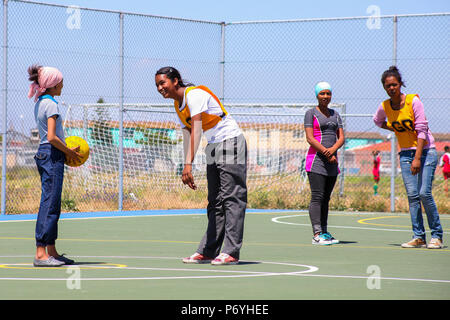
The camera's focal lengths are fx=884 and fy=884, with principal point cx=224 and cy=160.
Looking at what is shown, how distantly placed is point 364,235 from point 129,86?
24.6 feet

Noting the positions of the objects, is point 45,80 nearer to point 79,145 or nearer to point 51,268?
point 79,145

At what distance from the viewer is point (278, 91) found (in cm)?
1914

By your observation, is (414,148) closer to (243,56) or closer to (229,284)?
(229,284)

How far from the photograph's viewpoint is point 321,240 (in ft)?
34.7

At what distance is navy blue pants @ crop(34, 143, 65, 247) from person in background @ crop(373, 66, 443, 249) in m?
4.13

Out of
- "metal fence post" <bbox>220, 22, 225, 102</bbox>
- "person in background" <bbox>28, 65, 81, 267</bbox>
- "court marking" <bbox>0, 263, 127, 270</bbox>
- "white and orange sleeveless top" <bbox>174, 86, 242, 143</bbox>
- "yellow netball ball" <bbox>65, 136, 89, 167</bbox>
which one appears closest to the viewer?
"court marking" <bbox>0, 263, 127, 270</bbox>

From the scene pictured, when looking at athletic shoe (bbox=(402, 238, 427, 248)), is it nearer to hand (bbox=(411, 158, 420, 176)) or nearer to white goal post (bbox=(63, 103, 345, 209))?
hand (bbox=(411, 158, 420, 176))

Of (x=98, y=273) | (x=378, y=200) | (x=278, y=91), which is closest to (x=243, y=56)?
(x=278, y=91)

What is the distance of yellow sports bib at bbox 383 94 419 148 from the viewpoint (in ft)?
33.3

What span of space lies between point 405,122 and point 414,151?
1.16 feet

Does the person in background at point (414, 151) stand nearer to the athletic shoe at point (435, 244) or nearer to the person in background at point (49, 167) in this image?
the athletic shoe at point (435, 244)

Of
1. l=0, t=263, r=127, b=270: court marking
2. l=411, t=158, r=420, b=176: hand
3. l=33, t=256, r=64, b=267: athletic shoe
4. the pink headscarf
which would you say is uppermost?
the pink headscarf

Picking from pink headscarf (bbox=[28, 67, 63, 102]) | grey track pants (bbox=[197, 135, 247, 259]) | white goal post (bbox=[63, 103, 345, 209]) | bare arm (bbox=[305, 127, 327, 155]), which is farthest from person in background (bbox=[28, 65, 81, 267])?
white goal post (bbox=[63, 103, 345, 209])

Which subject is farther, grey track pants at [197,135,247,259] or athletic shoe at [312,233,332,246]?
athletic shoe at [312,233,332,246]
